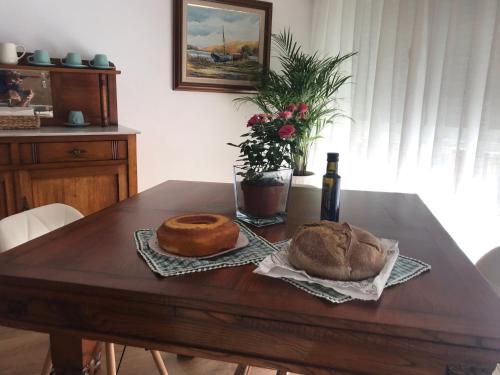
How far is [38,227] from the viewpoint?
138 centimetres

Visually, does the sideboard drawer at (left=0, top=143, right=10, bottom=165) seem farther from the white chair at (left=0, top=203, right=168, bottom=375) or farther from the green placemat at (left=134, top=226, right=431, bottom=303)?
the green placemat at (left=134, top=226, right=431, bottom=303)

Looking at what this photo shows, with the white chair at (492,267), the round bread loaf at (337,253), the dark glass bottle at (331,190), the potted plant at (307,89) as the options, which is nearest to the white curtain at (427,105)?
the potted plant at (307,89)

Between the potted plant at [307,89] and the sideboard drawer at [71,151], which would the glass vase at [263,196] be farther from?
Answer: the potted plant at [307,89]

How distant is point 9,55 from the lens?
7.89ft

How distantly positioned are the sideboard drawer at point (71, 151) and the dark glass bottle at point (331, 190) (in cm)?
167

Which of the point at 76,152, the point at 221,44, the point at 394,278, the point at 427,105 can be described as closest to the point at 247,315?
the point at 394,278

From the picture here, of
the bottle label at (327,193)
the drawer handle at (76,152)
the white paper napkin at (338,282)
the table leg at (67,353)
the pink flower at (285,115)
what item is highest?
the pink flower at (285,115)

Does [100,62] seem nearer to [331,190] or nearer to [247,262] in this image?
[331,190]

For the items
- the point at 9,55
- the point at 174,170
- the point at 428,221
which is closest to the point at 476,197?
the point at 428,221

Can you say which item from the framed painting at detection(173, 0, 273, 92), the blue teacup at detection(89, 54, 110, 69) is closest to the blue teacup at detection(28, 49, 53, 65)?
the blue teacup at detection(89, 54, 110, 69)

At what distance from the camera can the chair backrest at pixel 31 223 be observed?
1.25m

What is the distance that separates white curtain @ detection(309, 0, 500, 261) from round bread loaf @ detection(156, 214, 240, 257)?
7.00 feet

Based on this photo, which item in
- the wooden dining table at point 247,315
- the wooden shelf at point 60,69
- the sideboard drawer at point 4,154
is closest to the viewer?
the wooden dining table at point 247,315

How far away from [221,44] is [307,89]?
0.83m
